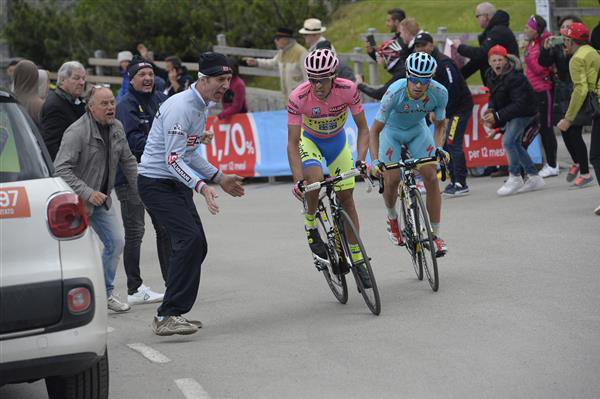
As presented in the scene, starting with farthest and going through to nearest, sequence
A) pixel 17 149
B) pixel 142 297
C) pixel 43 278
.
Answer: pixel 142 297 < pixel 17 149 < pixel 43 278

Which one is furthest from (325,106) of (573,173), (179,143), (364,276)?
(573,173)

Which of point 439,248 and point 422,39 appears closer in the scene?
point 439,248

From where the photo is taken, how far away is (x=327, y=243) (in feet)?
30.0

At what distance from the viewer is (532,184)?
48.7 ft

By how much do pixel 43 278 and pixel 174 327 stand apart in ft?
9.13

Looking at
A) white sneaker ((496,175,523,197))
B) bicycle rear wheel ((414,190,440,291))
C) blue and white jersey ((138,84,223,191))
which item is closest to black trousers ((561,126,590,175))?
white sneaker ((496,175,523,197))

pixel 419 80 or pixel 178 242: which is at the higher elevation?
pixel 419 80

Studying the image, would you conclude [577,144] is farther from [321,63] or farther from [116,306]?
[116,306]

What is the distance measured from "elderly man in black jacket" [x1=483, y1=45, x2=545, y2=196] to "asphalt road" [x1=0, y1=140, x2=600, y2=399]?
1795mm

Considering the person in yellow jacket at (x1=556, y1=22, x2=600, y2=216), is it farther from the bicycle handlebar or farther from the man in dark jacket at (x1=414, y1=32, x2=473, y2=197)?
the bicycle handlebar

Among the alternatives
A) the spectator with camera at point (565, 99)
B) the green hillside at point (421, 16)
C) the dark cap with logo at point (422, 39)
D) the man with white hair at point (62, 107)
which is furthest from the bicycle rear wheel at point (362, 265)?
the green hillside at point (421, 16)

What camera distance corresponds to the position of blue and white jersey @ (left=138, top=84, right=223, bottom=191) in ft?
26.2

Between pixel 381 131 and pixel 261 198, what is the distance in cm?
717

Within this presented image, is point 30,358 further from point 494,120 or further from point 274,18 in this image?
point 274,18
